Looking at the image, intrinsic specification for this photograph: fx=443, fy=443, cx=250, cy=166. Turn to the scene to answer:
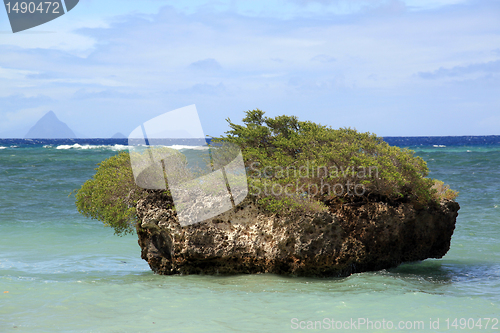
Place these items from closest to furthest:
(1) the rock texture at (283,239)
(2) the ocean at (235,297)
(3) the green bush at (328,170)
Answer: (2) the ocean at (235,297)
(1) the rock texture at (283,239)
(3) the green bush at (328,170)

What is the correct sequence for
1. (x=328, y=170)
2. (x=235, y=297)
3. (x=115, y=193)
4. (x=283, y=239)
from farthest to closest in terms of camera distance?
(x=115, y=193) < (x=328, y=170) < (x=283, y=239) < (x=235, y=297)

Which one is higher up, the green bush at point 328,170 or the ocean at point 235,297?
the green bush at point 328,170

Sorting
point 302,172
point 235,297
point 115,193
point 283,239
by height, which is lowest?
point 235,297

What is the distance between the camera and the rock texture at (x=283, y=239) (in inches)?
317

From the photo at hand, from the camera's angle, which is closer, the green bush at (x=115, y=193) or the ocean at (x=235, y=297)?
the ocean at (x=235, y=297)

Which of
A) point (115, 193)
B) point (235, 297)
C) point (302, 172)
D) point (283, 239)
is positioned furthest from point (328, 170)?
point (115, 193)

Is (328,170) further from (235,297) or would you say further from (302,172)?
(235,297)

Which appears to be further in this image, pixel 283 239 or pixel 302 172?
pixel 302 172

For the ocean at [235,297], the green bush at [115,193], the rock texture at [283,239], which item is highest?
the green bush at [115,193]

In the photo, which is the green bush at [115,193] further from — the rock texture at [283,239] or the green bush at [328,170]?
the green bush at [328,170]

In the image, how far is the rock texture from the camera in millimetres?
8055

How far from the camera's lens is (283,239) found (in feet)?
26.4

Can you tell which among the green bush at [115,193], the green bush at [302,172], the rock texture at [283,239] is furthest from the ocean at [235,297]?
the green bush at [302,172]

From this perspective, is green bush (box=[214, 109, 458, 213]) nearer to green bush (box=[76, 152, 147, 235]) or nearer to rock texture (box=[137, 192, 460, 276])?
rock texture (box=[137, 192, 460, 276])
